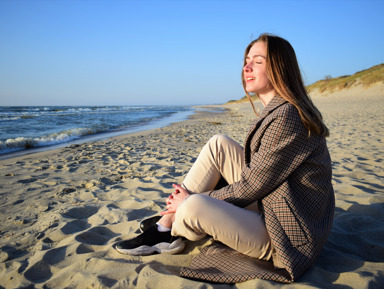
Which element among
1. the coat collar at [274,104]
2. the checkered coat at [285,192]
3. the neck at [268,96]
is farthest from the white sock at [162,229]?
the neck at [268,96]

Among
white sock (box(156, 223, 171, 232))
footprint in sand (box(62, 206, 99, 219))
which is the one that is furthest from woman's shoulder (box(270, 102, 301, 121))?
footprint in sand (box(62, 206, 99, 219))

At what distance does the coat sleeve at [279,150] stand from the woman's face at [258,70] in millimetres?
285

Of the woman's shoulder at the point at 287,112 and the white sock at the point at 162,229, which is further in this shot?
the white sock at the point at 162,229

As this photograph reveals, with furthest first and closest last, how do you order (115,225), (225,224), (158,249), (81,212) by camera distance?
(81,212) < (115,225) < (158,249) < (225,224)

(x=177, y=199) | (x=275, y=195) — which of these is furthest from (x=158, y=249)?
(x=275, y=195)

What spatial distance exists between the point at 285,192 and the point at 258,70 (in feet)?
2.53

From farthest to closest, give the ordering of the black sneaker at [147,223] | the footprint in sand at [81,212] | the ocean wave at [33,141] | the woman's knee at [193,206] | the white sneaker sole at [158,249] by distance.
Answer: the ocean wave at [33,141] → the footprint in sand at [81,212] → the black sneaker at [147,223] → the white sneaker sole at [158,249] → the woman's knee at [193,206]

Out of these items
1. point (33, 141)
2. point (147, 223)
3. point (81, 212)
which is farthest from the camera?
point (33, 141)

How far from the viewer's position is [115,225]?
224 centimetres

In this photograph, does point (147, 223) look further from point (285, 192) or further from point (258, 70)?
point (258, 70)

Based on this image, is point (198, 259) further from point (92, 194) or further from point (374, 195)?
point (374, 195)

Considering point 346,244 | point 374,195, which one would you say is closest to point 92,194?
point 346,244

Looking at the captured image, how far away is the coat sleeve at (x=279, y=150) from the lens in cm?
134

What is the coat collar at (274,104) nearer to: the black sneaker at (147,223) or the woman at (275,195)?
the woman at (275,195)
